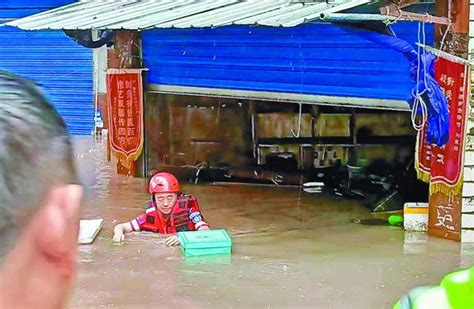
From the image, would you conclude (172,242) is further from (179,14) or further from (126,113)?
(126,113)

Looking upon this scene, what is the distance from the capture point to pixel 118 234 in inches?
297

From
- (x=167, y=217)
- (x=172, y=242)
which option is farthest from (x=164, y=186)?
(x=172, y=242)

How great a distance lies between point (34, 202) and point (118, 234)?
6853 millimetres

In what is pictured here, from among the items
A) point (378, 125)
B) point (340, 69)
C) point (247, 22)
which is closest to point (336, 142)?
point (378, 125)

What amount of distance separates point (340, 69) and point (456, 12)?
1607 millimetres

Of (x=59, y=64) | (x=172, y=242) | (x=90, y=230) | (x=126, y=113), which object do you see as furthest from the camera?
(x=59, y=64)

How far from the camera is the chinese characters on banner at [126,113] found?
36.7 feet

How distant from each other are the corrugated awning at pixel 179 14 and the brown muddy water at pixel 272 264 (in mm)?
1893

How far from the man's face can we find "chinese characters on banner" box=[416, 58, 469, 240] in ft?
7.71

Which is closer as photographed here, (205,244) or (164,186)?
(205,244)

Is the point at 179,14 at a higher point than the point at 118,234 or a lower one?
higher

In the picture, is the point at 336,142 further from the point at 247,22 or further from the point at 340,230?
the point at 247,22

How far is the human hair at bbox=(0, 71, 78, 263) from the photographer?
2.48 feet

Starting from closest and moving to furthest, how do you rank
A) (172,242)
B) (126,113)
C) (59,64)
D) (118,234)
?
1. (172,242)
2. (118,234)
3. (126,113)
4. (59,64)
